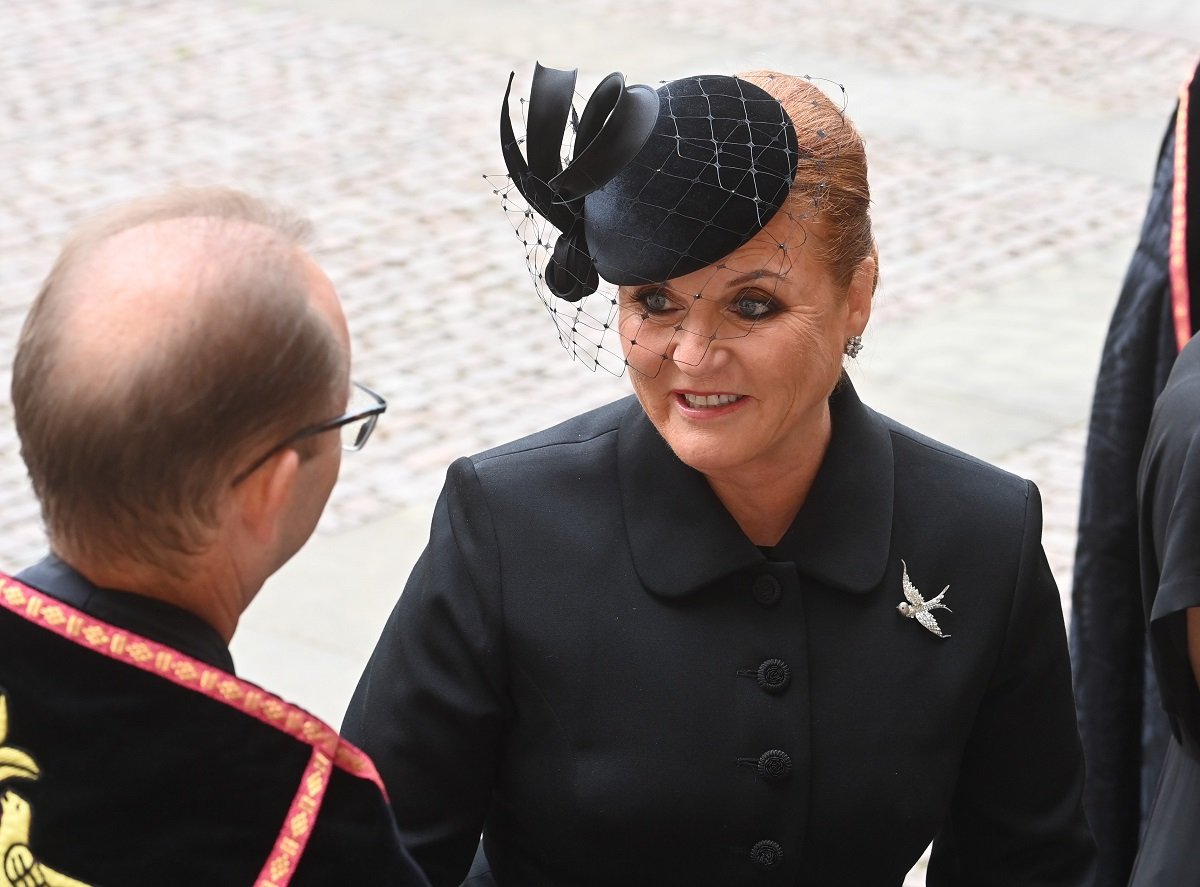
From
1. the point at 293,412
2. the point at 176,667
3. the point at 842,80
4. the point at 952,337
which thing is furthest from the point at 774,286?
the point at 842,80

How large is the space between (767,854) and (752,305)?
722mm

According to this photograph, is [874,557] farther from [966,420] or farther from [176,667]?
[966,420]

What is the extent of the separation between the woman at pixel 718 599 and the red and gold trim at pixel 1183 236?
687 millimetres

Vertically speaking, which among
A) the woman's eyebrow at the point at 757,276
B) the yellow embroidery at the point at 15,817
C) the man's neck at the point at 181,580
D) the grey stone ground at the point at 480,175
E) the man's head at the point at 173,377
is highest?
the man's head at the point at 173,377

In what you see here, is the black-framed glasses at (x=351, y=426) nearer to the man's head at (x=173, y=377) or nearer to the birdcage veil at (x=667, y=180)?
the man's head at (x=173, y=377)

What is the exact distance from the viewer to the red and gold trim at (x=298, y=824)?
5.57 feet

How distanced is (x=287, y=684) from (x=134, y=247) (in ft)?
11.8

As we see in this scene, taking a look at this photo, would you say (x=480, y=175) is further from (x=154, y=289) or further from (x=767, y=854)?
(x=154, y=289)

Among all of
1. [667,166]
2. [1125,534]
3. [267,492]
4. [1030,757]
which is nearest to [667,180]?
[667,166]

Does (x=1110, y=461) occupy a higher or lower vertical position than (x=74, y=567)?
lower

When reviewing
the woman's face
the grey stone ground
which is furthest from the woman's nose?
the grey stone ground

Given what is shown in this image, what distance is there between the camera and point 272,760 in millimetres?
1708

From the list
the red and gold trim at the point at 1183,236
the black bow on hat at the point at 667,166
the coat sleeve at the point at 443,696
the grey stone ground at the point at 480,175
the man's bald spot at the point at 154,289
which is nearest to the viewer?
the man's bald spot at the point at 154,289

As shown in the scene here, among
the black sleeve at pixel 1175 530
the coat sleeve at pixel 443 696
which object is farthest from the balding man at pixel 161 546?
the black sleeve at pixel 1175 530
